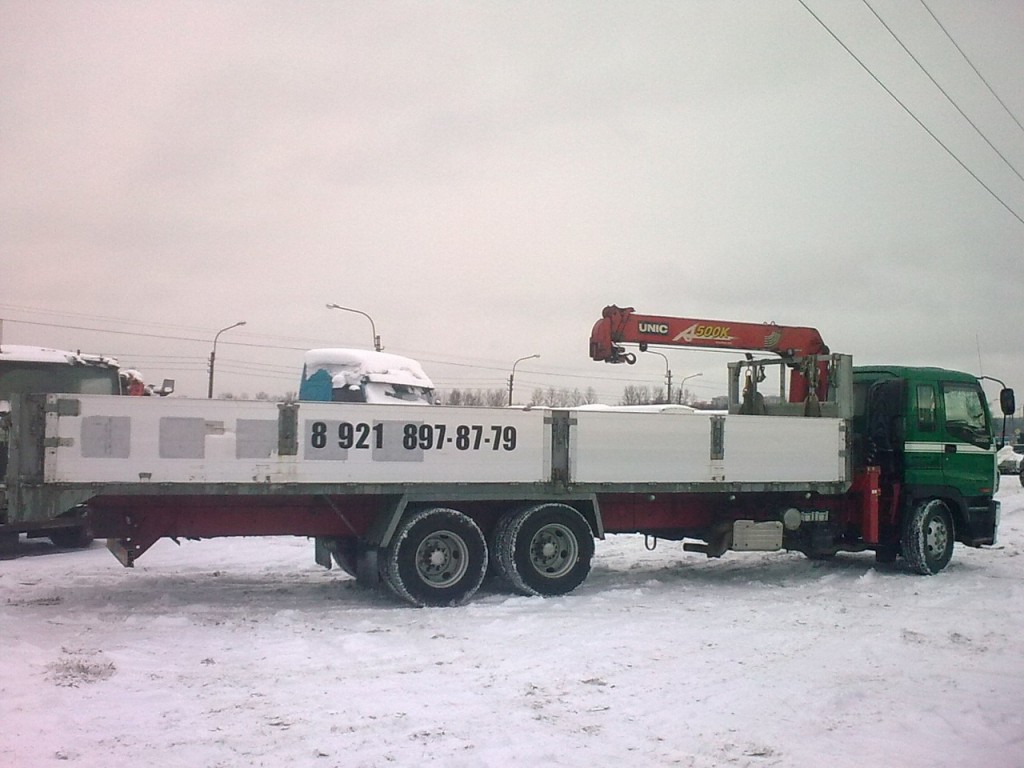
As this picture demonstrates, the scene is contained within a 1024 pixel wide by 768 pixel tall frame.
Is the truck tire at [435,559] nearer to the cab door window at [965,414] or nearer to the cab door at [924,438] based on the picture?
the cab door at [924,438]

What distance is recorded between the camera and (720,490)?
11.0 metres

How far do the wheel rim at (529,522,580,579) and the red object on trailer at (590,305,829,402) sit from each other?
8.89 ft

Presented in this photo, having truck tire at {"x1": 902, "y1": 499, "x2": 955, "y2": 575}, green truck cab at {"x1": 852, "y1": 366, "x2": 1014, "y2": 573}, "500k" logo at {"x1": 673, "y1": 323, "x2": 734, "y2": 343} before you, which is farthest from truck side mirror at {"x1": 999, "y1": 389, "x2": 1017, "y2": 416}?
"500k" logo at {"x1": 673, "y1": 323, "x2": 734, "y2": 343}

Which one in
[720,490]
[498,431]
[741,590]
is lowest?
[741,590]

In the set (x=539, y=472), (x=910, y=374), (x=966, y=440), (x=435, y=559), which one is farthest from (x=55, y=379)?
(x=966, y=440)

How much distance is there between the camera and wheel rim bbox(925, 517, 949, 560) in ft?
40.8

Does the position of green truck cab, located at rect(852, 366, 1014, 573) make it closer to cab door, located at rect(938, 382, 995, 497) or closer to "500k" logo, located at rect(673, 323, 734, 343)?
cab door, located at rect(938, 382, 995, 497)

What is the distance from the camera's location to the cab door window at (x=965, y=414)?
1272 centimetres

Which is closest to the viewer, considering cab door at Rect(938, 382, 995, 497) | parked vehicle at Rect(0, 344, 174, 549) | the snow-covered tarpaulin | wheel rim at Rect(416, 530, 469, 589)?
wheel rim at Rect(416, 530, 469, 589)

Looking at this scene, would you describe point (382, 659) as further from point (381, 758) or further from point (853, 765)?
point (853, 765)

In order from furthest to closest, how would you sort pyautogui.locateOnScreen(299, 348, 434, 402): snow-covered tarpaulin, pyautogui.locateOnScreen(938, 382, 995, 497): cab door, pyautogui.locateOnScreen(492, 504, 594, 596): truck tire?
pyautogui.locateOnScreen(299, 348, 434, 402): snow-covered tarpaulin
pyautogui.locateOnScreen(938, 382, 995, 497): cab door
pyautogui.locateOnScreen(492, 504, 594, 596): truck tire

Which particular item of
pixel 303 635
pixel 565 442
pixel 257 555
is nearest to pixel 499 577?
pixel 565 442

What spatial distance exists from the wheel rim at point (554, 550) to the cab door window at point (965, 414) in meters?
5.91

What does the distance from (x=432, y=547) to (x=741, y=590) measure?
399 centimetres
